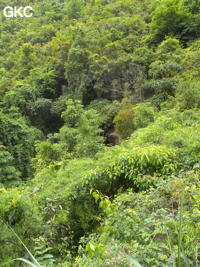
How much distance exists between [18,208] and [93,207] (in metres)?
1.47

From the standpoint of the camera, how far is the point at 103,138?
10445 mm

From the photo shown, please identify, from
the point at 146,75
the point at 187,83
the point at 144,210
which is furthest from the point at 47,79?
the point at 144,210

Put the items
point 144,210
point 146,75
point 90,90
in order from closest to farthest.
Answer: point 144,210 < point 146,75 < point 90,90

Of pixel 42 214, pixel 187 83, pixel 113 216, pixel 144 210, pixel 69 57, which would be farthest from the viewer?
pixel 69 57

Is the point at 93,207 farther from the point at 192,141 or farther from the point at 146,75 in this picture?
the point at 146,75

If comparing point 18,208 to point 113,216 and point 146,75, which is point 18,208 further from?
point 146,75

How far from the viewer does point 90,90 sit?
15.4 meters

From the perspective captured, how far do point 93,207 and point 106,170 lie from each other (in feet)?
2.04

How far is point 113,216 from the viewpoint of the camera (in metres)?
1.99

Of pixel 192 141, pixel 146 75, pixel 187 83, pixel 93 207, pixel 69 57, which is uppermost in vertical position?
pixel 69 57

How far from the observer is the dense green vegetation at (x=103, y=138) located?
6.17 feet

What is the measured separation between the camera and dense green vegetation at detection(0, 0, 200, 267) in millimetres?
1881

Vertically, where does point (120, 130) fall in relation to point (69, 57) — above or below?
below

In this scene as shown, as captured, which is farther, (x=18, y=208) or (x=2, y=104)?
(x=2, y=104)
